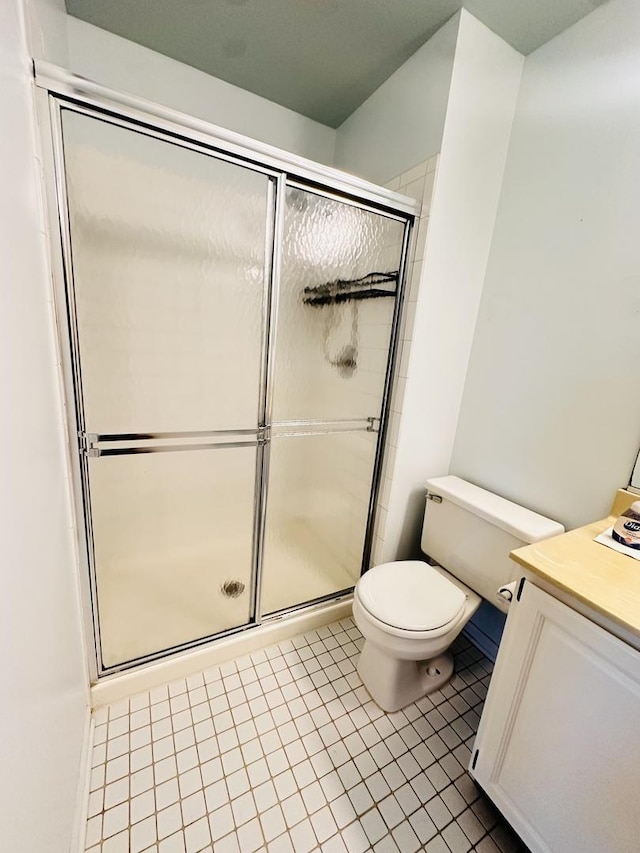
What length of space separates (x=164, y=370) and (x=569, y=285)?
147cm

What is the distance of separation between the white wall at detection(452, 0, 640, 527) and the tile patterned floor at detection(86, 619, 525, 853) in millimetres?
949

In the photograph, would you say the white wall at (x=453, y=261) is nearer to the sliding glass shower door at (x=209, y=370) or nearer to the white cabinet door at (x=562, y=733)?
the sliding glass shower door at (x=209, y=370)

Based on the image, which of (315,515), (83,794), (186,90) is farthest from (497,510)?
(186,90)

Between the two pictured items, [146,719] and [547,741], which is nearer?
[547,741]

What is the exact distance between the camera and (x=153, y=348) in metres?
1.17

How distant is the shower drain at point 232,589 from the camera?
1.49m

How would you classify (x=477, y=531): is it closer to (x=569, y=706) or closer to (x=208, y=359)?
(x=569, y=706)

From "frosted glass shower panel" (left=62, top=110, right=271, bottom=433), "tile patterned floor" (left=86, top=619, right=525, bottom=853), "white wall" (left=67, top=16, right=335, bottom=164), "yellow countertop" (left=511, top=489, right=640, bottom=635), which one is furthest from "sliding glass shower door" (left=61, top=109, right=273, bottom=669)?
"yellow countertop" (left=511, top=489, right=640, bottom=635)

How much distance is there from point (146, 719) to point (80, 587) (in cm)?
54

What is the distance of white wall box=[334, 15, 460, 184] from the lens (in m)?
1.26

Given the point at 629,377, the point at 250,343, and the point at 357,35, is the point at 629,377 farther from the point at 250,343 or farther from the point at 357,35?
the point at 357,35

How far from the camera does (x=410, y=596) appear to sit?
4.31 ft

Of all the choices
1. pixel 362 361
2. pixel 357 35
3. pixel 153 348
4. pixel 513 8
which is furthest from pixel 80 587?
pixel 513 8

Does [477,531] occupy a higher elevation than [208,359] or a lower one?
lower
